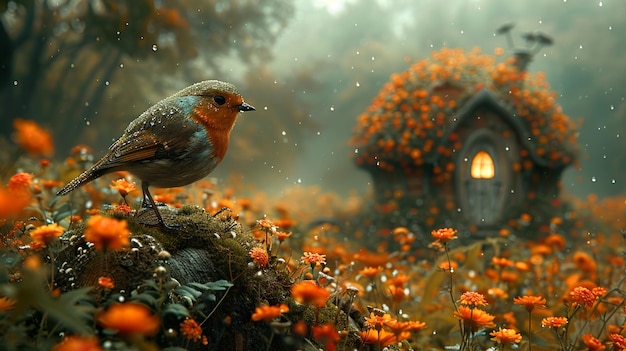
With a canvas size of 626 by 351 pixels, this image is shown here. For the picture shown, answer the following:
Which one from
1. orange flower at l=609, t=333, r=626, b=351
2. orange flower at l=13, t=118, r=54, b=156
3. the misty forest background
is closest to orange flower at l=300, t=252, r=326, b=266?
orange flower at l=13, t=118, r=54, b=156

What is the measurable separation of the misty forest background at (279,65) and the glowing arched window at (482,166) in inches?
45.9

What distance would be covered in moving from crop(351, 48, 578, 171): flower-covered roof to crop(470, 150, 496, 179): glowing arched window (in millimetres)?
409

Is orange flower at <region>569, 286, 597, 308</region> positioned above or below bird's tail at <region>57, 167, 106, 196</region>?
below

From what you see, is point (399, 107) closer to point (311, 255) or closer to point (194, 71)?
point (194, 71)

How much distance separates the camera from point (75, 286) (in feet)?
4.89

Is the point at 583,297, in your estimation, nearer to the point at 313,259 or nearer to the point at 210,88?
the point at 313,259

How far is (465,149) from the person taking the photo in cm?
669

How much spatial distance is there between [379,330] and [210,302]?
1.55ft

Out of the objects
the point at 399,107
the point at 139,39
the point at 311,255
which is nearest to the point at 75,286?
the point at 311,255

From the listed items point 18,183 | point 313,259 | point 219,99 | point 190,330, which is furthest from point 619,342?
point 18,183

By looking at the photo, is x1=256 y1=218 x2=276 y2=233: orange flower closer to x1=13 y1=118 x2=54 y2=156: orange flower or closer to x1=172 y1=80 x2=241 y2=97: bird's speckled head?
x1=172 y1=80 x2=241 y2=97: bird's speckled head

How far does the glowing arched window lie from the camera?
678 cm

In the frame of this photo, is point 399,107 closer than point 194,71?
Yes

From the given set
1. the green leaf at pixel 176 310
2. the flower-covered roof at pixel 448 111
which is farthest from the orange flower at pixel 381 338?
the flower-covered roof at pixel 448 111
